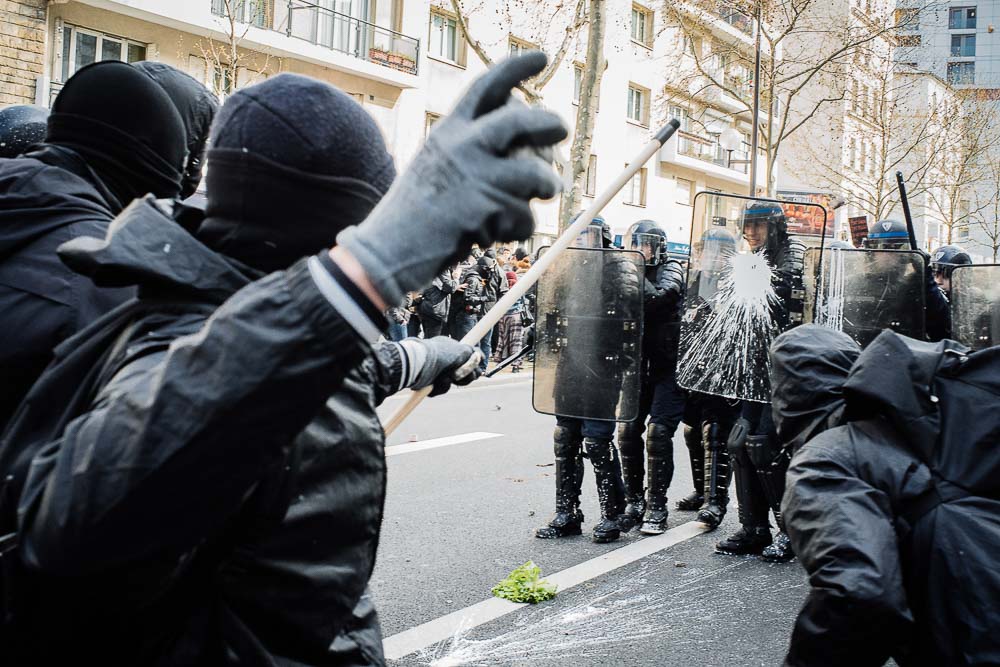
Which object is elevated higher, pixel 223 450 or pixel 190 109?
pixel 190 109

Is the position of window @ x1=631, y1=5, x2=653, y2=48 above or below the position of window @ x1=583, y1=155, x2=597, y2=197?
above

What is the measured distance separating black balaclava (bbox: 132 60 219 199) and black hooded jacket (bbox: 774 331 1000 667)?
1949 mm

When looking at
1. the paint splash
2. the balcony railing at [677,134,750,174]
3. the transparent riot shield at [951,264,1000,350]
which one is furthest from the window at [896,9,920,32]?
the paint splash

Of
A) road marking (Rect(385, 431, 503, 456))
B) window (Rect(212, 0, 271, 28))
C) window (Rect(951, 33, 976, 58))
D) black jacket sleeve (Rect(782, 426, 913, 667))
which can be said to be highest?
window (Rect(951, 33, 976, 58))

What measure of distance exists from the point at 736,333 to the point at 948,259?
387 cm

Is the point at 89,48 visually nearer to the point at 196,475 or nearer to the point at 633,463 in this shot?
the point at 633,463

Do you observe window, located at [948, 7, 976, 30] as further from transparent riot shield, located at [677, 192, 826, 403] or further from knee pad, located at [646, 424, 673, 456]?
knee pad, located at [646, 424, 673, 456]

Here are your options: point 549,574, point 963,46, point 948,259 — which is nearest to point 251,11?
point 948,259

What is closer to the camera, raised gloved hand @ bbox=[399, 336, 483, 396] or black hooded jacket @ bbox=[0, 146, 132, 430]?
black hooded jacket @ bbox=[0, 146, 132, 430]

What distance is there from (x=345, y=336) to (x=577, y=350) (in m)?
5.02

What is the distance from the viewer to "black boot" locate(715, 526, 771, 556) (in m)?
5.45

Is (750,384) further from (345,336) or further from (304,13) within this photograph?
(304,13)

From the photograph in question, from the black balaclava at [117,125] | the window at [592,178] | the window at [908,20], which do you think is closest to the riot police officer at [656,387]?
the black balaclava at [117,125]

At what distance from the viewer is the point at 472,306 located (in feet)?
46.5
